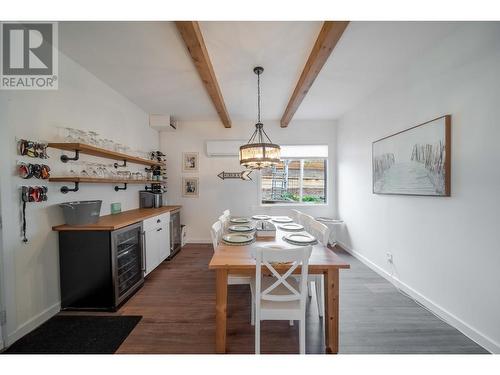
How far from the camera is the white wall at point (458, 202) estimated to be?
154 cm

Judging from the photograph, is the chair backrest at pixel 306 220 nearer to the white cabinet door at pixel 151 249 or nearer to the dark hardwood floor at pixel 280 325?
the dark hardwood floor at pixel 280 325

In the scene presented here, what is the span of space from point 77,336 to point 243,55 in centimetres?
310

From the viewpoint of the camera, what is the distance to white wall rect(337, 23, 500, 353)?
5.07 ft

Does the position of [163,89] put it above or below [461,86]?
above

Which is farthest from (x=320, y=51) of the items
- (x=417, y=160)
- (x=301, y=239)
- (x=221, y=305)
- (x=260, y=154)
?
(x=221, y=305)

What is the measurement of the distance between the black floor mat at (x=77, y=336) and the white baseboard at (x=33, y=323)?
4cm

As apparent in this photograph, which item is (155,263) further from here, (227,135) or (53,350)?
(227,135)

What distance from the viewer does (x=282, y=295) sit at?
58.9 inches

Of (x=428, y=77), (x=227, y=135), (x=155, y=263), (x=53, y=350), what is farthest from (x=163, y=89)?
(x=428, y=77)

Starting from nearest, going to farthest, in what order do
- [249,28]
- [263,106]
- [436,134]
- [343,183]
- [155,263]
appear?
[249,28] < [436,134] < [155,263] < [263,106] < [343,183]

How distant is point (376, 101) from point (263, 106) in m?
1.76

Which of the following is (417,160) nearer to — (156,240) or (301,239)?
(301,239)

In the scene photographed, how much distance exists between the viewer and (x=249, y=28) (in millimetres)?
1742

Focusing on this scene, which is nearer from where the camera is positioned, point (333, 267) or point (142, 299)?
point (333, 267)
